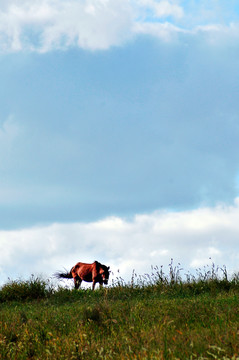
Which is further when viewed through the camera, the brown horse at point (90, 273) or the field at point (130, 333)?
the brown horse at point (90, 273)

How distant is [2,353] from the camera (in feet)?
20.3

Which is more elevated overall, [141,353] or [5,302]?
[5,302]

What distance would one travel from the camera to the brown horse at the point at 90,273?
1392 centimetres

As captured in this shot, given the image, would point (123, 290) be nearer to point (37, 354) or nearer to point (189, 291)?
point (189, 291)

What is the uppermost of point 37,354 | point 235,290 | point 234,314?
point 235,290

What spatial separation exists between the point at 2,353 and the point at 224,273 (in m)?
8.41

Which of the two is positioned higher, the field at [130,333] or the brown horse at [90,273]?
the brown horse at [90,273]

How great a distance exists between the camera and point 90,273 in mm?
14180

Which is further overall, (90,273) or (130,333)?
(90,273)

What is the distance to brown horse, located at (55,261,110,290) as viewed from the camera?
45.7ft

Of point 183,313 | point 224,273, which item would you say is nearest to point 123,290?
point 224,273

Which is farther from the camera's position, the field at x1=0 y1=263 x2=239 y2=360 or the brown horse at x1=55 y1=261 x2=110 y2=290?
the brown horse at x1=55 y1=261 x2=110 y2=290

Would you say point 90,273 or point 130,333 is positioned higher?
point 90,273

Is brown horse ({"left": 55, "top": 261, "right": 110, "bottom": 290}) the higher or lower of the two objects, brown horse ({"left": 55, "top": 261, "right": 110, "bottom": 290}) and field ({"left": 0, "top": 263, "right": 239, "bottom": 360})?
the higher
